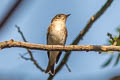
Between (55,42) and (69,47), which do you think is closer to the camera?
(69,47)

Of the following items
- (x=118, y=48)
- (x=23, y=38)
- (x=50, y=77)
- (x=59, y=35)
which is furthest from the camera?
(x=59, y=35)

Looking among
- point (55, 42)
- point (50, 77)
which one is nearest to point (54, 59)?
point (55, 42)

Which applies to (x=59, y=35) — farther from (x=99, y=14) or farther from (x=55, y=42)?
(x=99, y=14)

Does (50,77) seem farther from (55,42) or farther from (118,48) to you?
(55,42)

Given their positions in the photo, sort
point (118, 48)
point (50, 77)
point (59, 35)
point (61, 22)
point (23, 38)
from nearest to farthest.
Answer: point (118, 48), point (23, 38), point (50, 77), point (59, 35), point (61, 22)

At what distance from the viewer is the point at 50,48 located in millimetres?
3557

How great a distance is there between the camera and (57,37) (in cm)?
657

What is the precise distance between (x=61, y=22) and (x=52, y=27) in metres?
0.54

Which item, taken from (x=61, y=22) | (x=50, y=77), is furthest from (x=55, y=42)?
(x=50, y=77)

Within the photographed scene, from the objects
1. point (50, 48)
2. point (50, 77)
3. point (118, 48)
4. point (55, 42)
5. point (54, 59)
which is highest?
point (50, 48)

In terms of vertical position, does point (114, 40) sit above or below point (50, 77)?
above

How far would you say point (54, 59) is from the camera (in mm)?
6789

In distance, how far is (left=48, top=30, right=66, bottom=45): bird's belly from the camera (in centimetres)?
655

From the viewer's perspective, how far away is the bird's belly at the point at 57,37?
6.55 meters
